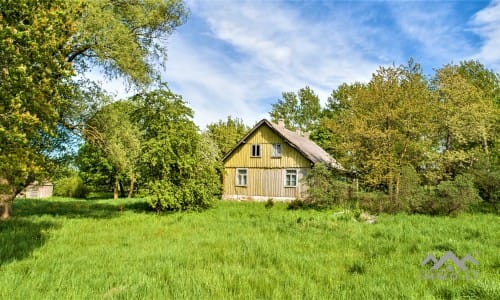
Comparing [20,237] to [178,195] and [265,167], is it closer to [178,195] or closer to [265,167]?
[178,195]

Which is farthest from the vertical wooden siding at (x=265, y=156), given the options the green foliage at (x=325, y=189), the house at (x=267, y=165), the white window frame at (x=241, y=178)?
the green foliage at (x=325, y=189)

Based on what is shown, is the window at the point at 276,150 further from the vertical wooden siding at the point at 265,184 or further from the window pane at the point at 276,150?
the vertical wooden siding at the point at 265,184

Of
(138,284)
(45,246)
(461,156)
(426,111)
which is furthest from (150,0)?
(461,156)

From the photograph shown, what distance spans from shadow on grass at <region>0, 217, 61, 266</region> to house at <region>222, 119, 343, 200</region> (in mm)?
15461

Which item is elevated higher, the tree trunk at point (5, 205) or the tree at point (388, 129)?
the tree at point (388, 129)

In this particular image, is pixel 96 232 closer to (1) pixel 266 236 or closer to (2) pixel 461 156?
(1) pixel 266 236

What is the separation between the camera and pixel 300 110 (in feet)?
191

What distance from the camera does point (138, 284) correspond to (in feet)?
19.2

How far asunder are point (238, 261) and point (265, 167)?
2090 centimetres

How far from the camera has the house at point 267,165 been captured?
27291mm

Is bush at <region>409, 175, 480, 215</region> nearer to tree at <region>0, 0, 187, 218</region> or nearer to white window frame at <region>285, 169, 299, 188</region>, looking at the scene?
white window frame at <region>285, 169, 299, 188</region>

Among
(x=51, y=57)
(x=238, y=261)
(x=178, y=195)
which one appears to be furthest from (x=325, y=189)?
(x=51, y=57)

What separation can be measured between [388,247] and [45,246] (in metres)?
9.81

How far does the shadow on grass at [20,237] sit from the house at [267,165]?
50.7 feet
